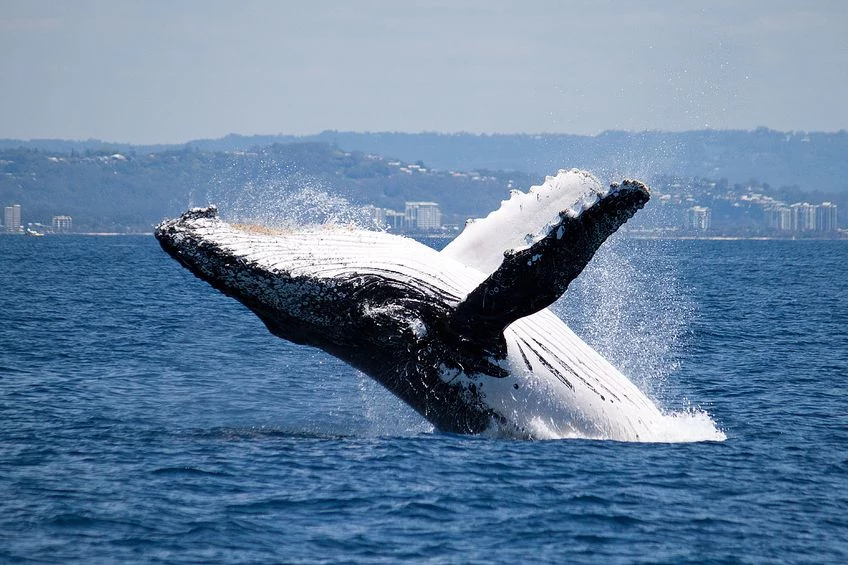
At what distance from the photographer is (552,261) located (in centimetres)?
995

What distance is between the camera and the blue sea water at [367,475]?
931cm

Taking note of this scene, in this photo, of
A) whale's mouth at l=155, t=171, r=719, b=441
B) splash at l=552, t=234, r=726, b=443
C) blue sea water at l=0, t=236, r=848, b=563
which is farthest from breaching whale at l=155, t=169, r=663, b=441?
splash at l=552, t=234, r=726, b=443

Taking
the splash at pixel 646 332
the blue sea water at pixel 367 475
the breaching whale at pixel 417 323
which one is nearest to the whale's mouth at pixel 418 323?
the breaching whale at pixel 417 323

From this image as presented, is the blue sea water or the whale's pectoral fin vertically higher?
the whale's pectoral fin

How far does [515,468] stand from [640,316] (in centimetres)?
2296

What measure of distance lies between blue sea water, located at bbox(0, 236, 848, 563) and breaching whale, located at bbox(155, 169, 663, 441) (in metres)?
0.36

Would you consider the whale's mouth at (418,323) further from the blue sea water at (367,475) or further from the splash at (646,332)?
the splash at (646,332)

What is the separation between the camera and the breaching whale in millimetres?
11008

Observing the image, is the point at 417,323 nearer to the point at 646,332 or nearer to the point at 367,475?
the point at 367,475

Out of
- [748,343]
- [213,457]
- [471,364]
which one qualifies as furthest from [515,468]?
[748,343]

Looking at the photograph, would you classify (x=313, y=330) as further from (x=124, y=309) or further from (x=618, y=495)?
(x=124, y=309)

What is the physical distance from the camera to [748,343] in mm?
25000

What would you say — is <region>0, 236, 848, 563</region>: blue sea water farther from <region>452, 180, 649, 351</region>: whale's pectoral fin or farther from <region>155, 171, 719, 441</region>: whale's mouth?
<region>452, 180, 649, 351</region>: whale's pectoral fin

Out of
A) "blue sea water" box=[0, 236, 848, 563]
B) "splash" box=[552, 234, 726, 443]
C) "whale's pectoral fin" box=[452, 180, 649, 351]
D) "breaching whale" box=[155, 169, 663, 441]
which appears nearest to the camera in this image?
"blue sea water" box=[0, 236, 848, 563]
